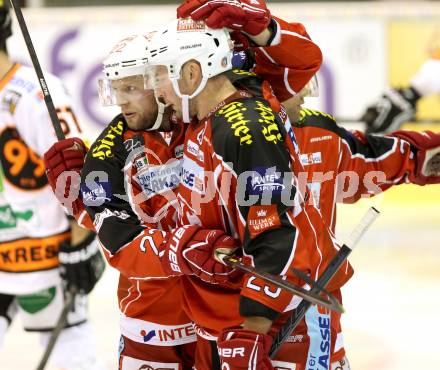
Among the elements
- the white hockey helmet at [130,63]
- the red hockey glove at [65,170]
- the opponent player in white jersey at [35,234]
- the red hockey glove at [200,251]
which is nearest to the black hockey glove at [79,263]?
the opponent player in white jersey at [35,234]

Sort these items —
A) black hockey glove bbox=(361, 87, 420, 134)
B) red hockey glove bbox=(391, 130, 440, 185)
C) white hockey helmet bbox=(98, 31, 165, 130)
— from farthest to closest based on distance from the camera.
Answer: black hockey glove bbox=(361, 87, 420, 134)
red hockey glove bbox=(391, 130, 440, 185)
white hockey helmet bbox=(98, 31, 165, 130)

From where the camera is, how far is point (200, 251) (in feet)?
7.22

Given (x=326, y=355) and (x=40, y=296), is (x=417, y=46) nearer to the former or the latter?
(x=40, y=296)

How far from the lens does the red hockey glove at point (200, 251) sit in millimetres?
2195

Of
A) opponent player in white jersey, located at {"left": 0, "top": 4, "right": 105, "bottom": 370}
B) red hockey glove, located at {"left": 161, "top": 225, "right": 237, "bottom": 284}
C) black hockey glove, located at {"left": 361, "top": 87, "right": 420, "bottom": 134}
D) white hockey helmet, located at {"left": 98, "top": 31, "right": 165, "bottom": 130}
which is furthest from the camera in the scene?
black hockey glove, located at {"left": 361, "top": 87, "right": 420, "bottom": 134}

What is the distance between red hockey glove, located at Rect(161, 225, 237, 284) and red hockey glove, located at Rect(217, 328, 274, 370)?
16cm

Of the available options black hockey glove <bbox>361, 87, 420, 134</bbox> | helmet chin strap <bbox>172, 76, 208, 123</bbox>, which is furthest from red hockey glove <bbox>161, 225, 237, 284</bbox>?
black hockey glove <bbox>361, 87, 420, 134</bbox>

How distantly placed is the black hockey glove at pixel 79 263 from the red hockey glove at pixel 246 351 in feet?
4.21

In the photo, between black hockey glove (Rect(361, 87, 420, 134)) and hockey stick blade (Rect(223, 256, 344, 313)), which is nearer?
hockey stick blade (Rect(223, 256, 344, 313))

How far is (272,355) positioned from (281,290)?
20cm

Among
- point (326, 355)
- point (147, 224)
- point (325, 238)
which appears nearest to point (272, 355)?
point (326, 355)

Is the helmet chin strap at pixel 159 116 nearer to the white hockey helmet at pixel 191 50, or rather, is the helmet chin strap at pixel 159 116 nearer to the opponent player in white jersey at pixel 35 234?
the white hockey helmet at pixel 191 50

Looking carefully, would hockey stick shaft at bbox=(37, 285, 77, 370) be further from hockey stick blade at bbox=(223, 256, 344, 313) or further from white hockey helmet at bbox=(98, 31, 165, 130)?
hockey stick blade at bbox=(223, 256, 344, 313)

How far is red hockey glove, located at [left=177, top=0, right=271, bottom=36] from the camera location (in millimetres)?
2240
